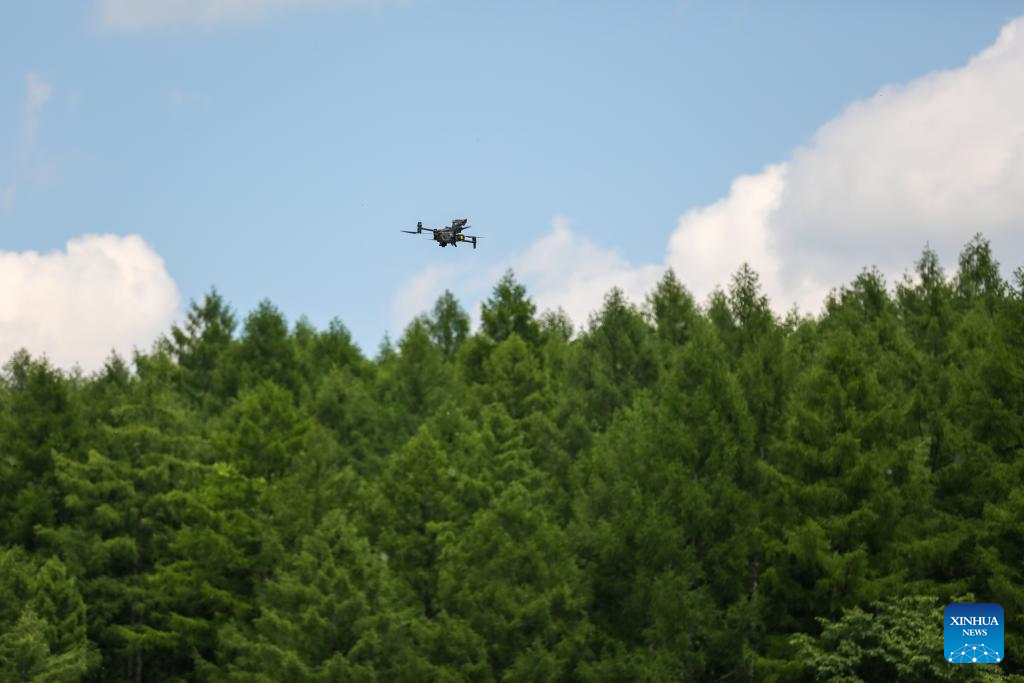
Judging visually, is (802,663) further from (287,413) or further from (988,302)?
(988,302)

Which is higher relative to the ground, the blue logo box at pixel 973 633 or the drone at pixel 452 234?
the drone at pixel 452 234

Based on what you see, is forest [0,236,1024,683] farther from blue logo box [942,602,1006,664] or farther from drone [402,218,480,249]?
drone [402,218,480,249]

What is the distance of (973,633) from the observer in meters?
42.5

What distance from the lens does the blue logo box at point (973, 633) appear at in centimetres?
4081

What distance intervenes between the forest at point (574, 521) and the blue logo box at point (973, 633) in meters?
0.55

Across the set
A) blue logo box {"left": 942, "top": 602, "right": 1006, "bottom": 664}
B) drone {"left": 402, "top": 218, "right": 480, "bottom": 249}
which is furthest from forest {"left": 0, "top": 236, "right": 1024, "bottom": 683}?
drone {"left": 402, "top": 218, "right": 480, "bottom": 249}

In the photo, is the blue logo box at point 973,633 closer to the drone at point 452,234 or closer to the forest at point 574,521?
the forest at point 574,521

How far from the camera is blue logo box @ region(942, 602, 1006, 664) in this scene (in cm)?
4081

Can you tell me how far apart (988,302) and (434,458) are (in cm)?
3587

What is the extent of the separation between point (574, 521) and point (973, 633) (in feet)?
55.4

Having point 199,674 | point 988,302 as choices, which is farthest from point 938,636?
point 988,302

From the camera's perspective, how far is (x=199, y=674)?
5728 cm

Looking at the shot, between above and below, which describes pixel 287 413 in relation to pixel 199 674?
above

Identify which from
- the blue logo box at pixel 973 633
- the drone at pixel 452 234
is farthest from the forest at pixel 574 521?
the drone at pixel 452 234
